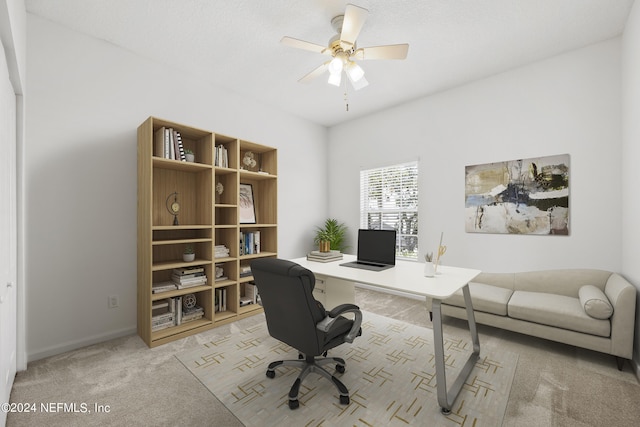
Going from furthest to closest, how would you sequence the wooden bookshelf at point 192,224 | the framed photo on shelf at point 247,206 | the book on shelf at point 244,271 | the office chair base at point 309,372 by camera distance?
1. the framed photo on shelf at point 247,206
2. the book on shelf at point 244,271
3. the wooden bookshelf at point 192,224
4. the office chair base at point 309,372

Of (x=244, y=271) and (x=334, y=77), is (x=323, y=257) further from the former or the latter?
(x=334, y=77)

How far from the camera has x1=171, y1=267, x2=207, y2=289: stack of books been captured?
312cm

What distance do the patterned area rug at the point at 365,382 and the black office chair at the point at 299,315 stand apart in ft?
0.49

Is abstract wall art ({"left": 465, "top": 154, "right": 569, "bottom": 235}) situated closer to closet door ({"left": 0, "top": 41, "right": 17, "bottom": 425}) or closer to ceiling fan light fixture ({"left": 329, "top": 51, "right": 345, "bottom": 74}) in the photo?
ceiling fan light fixture ({"left": 329, "top": 51, "right": 345, "bottom": 74})

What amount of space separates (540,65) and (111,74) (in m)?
4.90

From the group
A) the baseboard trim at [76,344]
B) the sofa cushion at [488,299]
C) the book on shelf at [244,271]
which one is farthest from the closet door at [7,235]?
the sofa cushion at [488,299]

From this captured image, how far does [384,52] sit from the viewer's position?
97.2 inches

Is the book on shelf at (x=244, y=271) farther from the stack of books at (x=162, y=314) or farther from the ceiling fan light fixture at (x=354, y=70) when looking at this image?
the ceiling fan light fixture at (x=354, y=70)

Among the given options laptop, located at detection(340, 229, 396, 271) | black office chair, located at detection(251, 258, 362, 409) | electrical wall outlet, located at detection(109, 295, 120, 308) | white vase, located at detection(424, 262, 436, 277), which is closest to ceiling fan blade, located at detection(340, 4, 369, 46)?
laptop, located at detection(340, 229, 396, 271)

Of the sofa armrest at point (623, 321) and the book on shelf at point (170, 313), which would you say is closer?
the sofa armrest at point (623, 321)

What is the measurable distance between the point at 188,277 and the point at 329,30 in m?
3.03

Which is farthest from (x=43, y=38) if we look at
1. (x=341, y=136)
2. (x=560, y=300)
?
(x=560, y=300)

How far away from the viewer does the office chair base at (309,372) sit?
6.20 feet

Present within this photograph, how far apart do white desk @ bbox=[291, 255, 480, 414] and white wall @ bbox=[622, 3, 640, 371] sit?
1.43 metres
